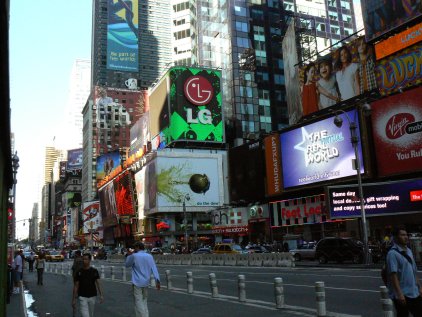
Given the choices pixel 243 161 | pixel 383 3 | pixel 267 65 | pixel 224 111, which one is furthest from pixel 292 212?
pixel 267 65

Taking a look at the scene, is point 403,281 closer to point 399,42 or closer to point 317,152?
point 399,42

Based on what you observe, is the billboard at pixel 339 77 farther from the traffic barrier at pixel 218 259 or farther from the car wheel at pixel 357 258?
→ the car wheel at pixel 357 258

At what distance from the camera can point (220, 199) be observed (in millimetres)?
94438

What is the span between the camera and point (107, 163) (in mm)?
145875

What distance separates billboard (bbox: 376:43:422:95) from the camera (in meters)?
→ 46.3

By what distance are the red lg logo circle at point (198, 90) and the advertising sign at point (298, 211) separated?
119 ft

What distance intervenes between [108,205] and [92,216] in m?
18.9

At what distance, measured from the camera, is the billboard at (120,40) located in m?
171

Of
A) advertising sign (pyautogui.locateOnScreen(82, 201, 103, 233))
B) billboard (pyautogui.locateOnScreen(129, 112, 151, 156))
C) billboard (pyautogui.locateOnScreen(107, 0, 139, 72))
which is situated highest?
billboard (pyautogui.locateOnScreen(107, 0, 139, 72))

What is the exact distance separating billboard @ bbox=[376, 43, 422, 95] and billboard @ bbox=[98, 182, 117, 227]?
267 feet

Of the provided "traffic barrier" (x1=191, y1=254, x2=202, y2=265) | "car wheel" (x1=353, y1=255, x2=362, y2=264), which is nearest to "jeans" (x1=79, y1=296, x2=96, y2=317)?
"car wheel" (x1=353, y1=255, x2=362, y2=264)

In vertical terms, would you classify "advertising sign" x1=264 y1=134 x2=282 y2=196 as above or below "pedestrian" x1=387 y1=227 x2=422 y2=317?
above

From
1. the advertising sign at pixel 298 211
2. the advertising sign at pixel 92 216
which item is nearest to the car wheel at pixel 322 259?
the advertising sign at pixel 298 211

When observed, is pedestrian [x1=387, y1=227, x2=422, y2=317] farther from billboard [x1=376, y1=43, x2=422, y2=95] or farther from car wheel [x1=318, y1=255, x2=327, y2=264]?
billboard [x1=376, y1=43, x2=422, y2=95]
